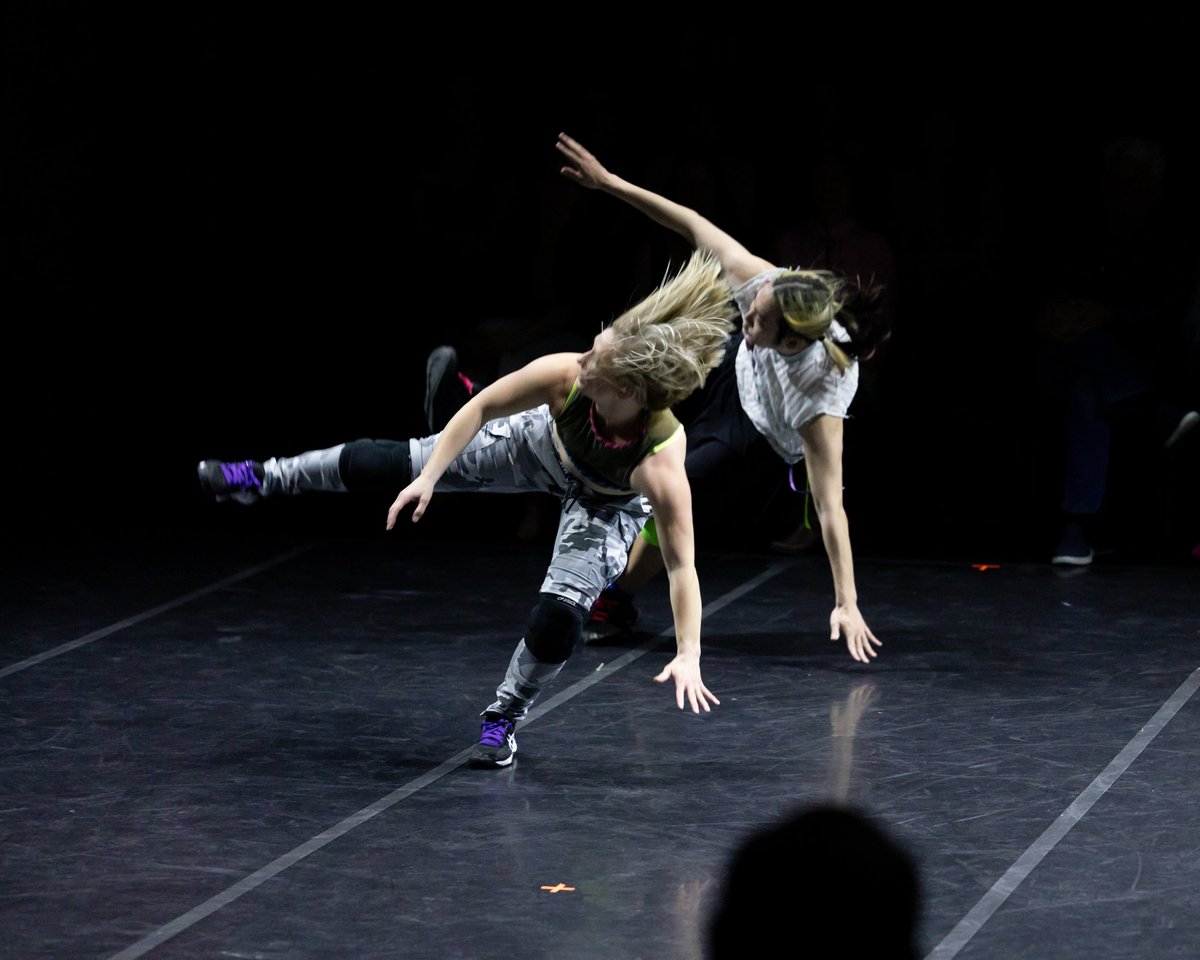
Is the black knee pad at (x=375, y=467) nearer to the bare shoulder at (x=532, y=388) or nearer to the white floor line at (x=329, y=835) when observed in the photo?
the bare shoulder at (x=532, y=388)

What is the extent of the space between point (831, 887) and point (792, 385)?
3.46 meters

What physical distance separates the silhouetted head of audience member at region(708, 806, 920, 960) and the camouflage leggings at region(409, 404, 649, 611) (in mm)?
2393

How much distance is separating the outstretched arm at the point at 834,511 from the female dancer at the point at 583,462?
2.31 ft

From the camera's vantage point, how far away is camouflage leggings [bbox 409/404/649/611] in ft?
12.9

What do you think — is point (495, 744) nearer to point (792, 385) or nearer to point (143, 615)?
point (792, 385)

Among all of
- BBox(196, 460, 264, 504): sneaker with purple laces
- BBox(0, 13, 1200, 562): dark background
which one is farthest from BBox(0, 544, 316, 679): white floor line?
BBox(196, 460, 264, 504): sneaker with purple laces

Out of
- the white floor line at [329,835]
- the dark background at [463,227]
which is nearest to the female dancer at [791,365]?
the white floor line at [329,835]

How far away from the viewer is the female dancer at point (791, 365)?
4578mm

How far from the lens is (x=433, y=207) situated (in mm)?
7176

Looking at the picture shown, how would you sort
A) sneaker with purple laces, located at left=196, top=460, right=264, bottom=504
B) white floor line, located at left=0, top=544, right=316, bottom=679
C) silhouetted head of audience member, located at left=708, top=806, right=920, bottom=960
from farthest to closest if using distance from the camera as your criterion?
1. white floor line, located at left=0, top=544, right=316, bottom=679
2. sneaker with purple laces, located at left=196, top=460, right=264, bottom=504
3. silhouetted head of audience member, located at left=708, top=806, right=920, bottom=960

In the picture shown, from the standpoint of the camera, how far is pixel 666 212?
471 centimetres

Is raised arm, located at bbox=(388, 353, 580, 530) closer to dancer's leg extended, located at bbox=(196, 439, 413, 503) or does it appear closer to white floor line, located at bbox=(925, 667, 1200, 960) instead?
dancer's leg extended, located at bbox=(196, 439, 413, 503)

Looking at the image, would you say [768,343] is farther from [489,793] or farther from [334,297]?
[334,297]

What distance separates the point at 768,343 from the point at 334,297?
331cm
